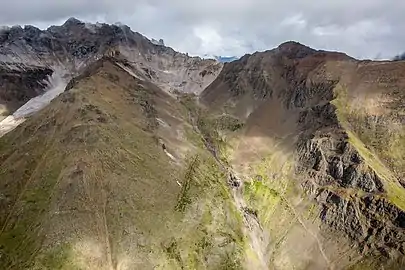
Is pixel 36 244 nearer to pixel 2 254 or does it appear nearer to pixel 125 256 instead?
pixel 2 254

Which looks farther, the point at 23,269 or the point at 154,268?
the point at 154,268

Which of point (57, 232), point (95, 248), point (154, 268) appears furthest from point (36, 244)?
point (154, 268)

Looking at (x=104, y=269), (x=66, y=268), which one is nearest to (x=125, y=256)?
(x=104, y=269)

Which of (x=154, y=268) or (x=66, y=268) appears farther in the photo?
(x=154, y=268)

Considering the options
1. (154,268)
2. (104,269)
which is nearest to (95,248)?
(104,269)

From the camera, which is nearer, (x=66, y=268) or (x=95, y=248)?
(x=66, y=268)

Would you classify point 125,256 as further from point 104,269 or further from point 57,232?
point 57,232

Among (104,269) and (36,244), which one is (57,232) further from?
(104,269)
